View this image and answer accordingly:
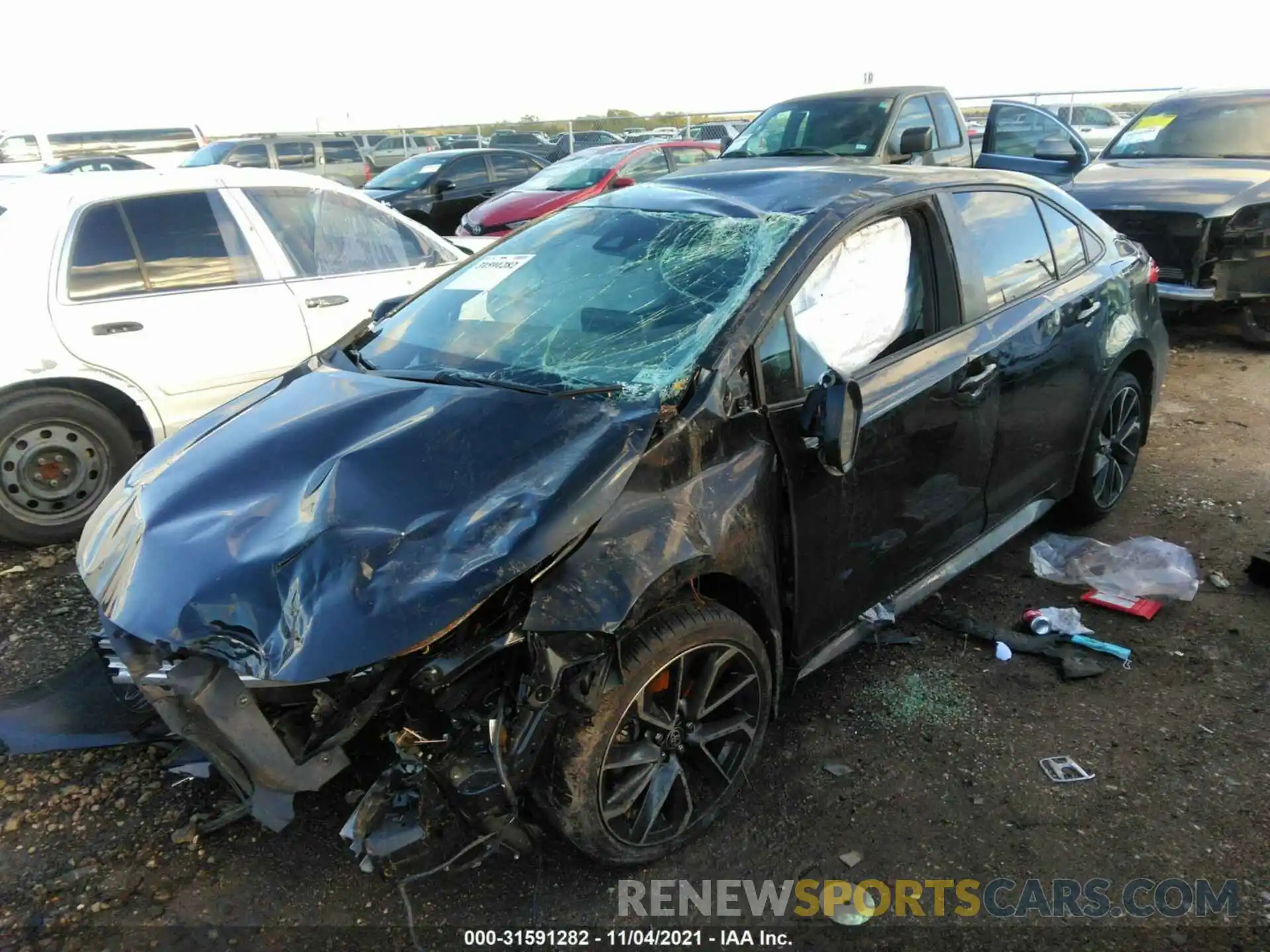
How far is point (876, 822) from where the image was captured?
2.66m

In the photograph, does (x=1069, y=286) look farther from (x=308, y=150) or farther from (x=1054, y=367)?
(x=308, y=150)

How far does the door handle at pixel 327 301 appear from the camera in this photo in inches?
200

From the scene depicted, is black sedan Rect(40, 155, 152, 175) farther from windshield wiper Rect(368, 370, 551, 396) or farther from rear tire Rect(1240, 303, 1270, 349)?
rear tire Rect(1240, 303, 1270, 349)

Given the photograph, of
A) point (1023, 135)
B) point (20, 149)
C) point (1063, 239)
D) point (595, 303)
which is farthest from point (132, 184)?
point (20, 149)

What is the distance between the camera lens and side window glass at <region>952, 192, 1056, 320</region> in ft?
11.0

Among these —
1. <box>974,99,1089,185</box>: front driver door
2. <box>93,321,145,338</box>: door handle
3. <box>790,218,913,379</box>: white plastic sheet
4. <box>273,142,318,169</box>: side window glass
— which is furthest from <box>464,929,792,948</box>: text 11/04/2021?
<box>273,142,318,169</box>: side window glass

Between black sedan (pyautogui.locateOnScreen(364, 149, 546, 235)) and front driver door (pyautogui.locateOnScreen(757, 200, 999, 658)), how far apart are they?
9640 millimetres

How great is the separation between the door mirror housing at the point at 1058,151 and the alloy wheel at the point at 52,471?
8530 millimetres

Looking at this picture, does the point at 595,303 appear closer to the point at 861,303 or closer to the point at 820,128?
the point at 861,303

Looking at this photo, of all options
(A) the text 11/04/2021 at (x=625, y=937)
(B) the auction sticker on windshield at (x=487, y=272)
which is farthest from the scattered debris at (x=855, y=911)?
(B) the auction sticker on windshield at (x=487, y=272)

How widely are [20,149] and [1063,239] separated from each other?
2140 centimetres

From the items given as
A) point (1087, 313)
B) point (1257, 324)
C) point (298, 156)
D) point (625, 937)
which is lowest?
point (1257, 324)

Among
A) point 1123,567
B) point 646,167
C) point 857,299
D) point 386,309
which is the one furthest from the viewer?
point 646,167

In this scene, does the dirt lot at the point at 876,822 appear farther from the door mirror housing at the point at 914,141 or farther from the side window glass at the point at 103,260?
the door mirror housing at the point at 914,141
